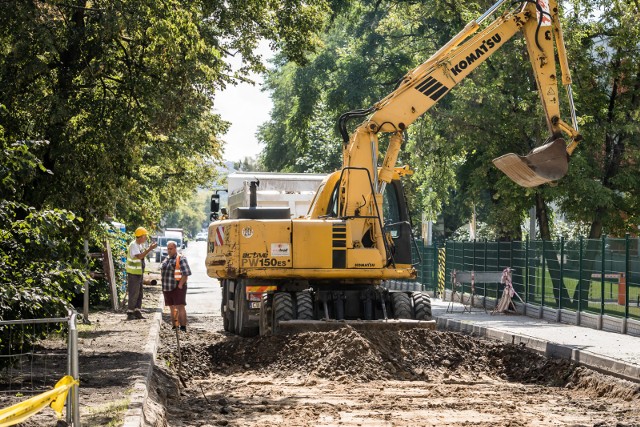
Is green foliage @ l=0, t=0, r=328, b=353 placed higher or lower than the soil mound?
higher

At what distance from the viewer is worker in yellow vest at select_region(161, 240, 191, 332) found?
70.3ft

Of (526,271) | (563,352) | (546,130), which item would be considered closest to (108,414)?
(563,352)

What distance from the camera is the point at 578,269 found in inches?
955

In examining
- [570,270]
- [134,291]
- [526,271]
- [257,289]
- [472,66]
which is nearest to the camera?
[472,66]

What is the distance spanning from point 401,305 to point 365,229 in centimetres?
138

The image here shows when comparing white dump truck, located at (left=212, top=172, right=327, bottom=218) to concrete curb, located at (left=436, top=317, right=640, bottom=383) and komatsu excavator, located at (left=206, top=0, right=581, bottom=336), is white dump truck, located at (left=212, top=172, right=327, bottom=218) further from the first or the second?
komatsu excavator, located at (left=206, top=0, right=581, bottom=336)

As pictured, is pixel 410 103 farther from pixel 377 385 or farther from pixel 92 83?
pixel 377 385

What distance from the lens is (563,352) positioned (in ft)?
55.4

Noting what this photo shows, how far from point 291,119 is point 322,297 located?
90.7ft

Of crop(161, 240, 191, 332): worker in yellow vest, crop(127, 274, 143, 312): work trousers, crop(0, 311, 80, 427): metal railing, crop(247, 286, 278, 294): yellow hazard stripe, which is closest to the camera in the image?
crop(0, 311, 80, 427): metal railing

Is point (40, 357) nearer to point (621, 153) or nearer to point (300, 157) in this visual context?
point (621, 153)

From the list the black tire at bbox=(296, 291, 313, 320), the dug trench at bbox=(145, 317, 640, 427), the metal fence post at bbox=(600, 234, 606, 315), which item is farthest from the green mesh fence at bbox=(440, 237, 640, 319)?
the black tire at bbox=(296, 291, 313, 320)

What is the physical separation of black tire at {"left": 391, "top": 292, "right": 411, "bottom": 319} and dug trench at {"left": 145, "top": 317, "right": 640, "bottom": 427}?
1.42m

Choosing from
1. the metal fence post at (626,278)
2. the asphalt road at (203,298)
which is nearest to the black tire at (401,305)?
the metal fence post at (626,278)
